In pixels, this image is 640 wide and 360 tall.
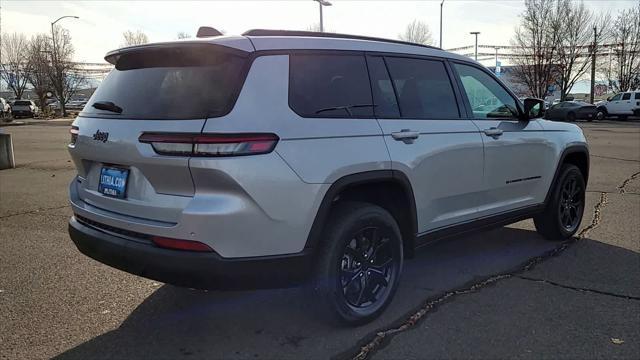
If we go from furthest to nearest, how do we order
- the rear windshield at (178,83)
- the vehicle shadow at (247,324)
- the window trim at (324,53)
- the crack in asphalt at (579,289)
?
the crack in asphalt at (579,289)
the vehicle shadow at (247,324)
the window trim at (324,53)
the rear windshield at (178,83)

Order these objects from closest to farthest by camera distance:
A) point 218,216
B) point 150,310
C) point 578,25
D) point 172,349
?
1. point 218,216
2. point 172,349
3. point 150,310
4. point 578,25

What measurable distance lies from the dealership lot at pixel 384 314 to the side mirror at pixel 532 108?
1317 millimetres

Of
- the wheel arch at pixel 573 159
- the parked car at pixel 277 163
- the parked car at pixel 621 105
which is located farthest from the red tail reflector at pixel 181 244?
the parked car at pixel 621 105

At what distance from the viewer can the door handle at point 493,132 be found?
4.48 meters

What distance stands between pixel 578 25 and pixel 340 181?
45.5 metres

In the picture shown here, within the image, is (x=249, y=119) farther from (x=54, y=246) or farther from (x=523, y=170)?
(x=54, y=246)

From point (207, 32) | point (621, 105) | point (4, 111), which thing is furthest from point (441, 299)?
point (4, 111)

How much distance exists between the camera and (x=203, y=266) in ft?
9.57

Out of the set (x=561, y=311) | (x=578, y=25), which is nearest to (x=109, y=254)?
(x=561, y=311)

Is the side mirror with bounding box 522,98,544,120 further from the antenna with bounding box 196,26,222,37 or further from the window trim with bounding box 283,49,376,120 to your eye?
the antenna with bounding box 196,26,222,37

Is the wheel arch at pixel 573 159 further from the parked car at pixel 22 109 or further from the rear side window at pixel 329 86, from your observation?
the parked car at pixel 22 109

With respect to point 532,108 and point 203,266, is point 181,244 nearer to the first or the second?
point 203,266

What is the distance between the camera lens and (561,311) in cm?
381

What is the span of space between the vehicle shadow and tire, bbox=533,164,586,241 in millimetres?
886
